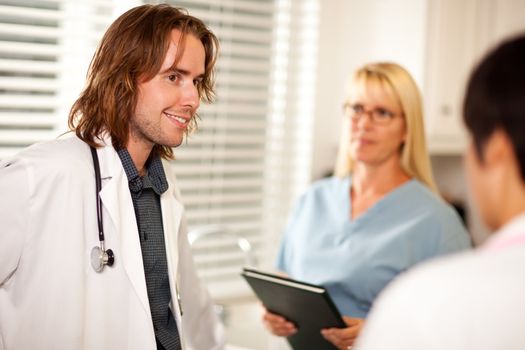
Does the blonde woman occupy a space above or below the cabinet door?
below

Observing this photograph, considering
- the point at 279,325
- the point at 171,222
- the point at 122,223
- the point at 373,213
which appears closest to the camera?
the point at 122,223

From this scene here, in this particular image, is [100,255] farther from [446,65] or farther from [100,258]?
[446,65]

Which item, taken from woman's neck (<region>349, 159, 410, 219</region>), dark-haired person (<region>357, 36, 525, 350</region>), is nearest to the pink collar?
dark-haired person (<region>357, 36, 525, 350</region>)

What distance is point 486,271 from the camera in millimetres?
820

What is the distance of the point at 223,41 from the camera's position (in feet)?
9.98

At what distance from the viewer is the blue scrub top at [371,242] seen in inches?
83.8

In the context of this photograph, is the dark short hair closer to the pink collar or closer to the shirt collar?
the pink collar

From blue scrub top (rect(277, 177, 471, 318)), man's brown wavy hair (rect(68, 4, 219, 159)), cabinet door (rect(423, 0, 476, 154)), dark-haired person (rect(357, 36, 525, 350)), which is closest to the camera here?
dark-haired person (rect(357, 36, 525, 350))

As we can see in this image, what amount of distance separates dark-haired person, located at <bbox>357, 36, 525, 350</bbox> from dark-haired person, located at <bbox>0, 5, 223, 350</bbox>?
2.59 ft

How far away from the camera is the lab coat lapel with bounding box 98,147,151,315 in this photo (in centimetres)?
156

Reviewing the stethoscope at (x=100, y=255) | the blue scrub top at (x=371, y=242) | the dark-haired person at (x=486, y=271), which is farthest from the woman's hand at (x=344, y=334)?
the dark-haired person at (x=486, y=271)

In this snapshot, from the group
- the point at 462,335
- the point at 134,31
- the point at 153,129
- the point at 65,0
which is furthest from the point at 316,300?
the point at 65,0

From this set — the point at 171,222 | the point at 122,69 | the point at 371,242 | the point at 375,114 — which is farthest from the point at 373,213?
the point at 122,69

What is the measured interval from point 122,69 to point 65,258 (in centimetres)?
43
